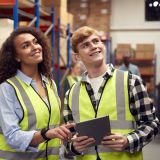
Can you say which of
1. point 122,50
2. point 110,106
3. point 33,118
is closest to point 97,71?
point 110,106

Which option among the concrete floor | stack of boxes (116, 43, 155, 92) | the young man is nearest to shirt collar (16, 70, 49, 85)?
the young man

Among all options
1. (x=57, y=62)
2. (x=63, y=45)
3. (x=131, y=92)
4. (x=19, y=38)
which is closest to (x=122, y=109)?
(x=131, y=92)

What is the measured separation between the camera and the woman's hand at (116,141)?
204cm

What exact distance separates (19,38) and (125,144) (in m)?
0.97

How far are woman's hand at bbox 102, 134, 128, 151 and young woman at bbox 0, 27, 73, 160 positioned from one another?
0.74 feet

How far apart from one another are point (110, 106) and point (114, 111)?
0.04 meters

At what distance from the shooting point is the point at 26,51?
232 cm

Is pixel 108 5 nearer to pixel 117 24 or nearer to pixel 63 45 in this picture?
pixel 117 24

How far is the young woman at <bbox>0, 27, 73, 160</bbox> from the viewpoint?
213 centimetres

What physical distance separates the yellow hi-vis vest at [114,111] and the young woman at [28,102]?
7.6 inches

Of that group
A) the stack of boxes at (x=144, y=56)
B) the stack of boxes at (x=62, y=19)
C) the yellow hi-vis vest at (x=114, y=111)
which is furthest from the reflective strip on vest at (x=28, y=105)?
the stack of boxes at (x=144, y=56)

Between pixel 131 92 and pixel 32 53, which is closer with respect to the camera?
pixel 131 92

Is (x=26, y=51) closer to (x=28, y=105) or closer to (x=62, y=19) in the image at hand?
(x=28, y=105)

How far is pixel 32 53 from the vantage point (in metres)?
2.33
